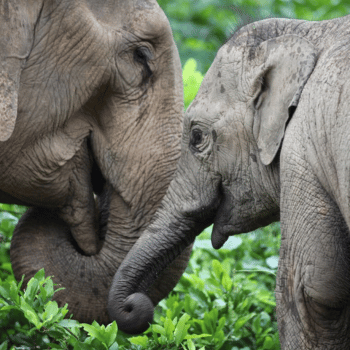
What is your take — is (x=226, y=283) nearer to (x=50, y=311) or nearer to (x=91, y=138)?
(x=91, y=138)

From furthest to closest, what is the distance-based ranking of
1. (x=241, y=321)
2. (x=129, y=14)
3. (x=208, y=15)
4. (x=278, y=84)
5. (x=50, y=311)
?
(x=208, y=15) → (x=241, y=321) → (x=129, y=14) → (x=50, y=311) → (x=278, y=84)

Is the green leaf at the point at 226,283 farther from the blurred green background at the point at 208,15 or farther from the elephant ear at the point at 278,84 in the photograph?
the blurred green background at the point at 208,15

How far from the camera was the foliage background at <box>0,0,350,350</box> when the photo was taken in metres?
2.87

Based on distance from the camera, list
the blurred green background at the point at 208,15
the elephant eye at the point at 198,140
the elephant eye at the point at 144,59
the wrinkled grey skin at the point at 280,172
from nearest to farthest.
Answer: the wrinkled grey skin at the point at 280,172 < the elephant eye at the point at 198,140 < the elephant eye at the point at 144,59 < the blurred green background at the point at 208,15

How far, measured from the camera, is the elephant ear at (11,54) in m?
3.04

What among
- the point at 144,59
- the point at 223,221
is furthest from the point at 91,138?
the point at 223,221

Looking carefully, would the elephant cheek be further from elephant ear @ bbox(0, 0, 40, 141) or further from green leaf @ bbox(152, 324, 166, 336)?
elephant ear @ bbox(0, 0, 40, 141)

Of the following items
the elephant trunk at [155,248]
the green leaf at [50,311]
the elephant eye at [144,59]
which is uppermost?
the elephant eye at [144,59]

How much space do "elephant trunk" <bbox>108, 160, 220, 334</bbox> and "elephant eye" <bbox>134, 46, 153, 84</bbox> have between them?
501 millimetres

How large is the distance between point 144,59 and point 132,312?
1008 mm

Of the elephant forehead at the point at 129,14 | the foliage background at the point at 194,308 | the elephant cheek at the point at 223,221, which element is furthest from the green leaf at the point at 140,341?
the elephant forehead at the point at 129,14

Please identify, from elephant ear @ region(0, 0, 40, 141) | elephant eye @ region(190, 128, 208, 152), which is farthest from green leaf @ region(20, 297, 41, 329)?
elephant eye @ region(190, 128, 208, 152)

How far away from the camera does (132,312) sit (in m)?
3.00

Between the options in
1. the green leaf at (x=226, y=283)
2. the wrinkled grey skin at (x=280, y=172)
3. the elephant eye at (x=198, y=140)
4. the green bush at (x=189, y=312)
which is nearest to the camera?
the wrinkled grey skin at (x=280, y=172)
